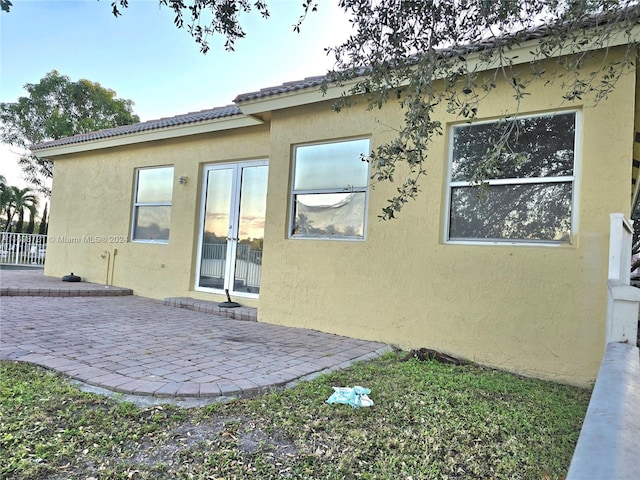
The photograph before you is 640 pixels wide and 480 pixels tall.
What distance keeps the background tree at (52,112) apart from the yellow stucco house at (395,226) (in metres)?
14.5

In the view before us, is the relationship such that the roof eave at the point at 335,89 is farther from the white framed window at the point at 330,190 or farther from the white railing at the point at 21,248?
the white railing at the point at 21,248

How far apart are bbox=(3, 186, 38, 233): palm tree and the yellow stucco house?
49.8 feet

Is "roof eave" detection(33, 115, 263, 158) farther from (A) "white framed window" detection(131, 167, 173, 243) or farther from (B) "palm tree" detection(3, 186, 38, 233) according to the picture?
(B) "palm tree" detection(3, 186, 38, 233)

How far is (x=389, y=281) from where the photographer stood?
16.1 ft

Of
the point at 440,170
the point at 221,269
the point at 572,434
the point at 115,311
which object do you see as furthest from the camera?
the point at 221,269

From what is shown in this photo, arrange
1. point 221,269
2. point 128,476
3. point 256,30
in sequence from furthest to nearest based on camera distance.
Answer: point 221,269 < point 256,30 < point 128,476

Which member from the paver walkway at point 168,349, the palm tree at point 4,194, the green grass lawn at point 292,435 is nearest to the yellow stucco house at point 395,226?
the paver walkway at point 168,349

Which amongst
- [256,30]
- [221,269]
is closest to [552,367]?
[256,30]

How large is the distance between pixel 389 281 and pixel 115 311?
455 centimetres

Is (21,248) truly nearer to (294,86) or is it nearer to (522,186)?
(294,86)

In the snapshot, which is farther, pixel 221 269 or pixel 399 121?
pixel 221 269

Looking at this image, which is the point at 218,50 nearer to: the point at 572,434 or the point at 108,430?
the point at 108,430

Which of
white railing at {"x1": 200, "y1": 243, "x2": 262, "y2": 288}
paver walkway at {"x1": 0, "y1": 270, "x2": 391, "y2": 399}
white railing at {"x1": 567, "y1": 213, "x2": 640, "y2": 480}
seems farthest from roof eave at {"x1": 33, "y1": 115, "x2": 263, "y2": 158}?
white railing at {"x1": 567, "y1": 213, "x2": 640, "y2": 480}

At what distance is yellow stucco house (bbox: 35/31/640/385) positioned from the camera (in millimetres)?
3824
